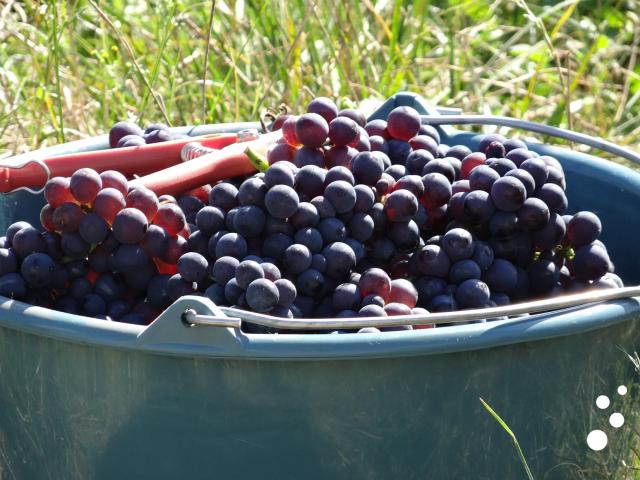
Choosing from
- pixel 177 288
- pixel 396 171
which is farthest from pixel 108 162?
pixel 396 171

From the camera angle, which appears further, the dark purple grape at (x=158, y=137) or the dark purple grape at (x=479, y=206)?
the dark purple grape at (x=158, y=137)

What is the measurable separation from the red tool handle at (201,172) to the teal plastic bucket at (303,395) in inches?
12.8

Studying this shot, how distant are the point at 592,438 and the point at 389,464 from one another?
0.99 feet

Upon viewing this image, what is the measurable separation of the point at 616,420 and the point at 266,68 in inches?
64.9

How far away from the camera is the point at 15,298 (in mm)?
1280

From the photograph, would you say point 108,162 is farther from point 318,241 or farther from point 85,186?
point 318,241

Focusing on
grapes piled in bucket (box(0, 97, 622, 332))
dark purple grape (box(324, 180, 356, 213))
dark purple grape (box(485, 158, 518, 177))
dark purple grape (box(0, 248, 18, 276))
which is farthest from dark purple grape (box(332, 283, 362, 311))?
dark purple grape (box(0, 248, 18, 276))

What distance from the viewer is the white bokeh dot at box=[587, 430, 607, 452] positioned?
1276 mm

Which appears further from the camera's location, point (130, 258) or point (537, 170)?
point (537, 170)

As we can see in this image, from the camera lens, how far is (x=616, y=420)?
4.31ft

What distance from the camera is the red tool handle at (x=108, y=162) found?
147 centimetres

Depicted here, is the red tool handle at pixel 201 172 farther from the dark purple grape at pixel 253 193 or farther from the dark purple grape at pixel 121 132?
the dark purple grape at pixel 121 132

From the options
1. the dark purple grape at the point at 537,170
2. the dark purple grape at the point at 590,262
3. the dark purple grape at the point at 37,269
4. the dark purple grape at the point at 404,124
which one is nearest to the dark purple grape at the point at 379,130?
the dark purple grape at the point at 404,124

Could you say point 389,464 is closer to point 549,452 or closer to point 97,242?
point 549,452
